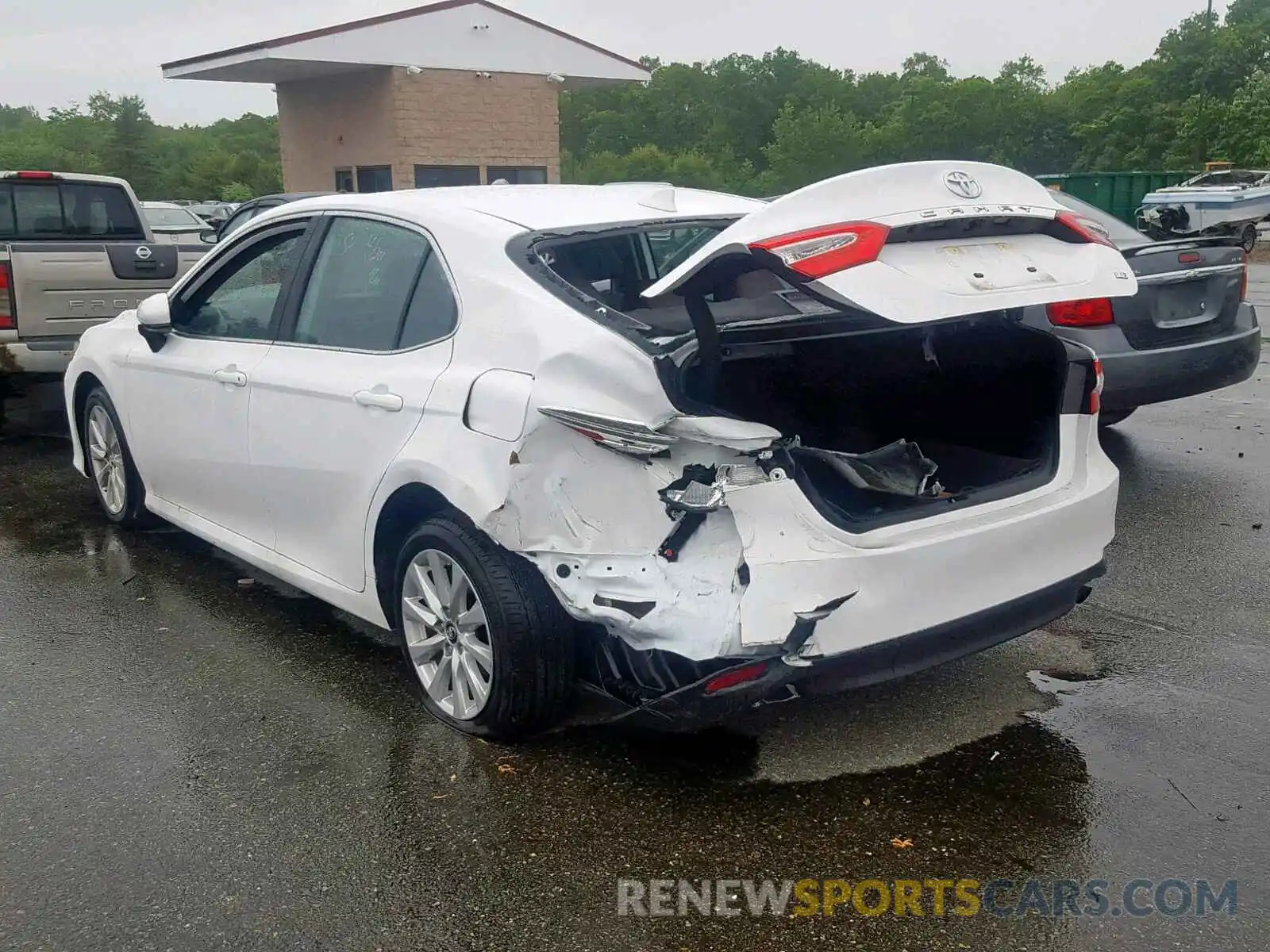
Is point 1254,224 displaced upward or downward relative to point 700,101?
downward

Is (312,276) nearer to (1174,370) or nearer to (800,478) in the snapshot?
(800,478)

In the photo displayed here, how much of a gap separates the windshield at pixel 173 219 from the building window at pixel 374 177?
310cm

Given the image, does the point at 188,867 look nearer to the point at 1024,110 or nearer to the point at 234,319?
the point at 234,319

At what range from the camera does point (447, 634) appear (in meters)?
3.67

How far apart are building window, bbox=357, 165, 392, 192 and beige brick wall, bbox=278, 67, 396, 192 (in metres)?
0.09

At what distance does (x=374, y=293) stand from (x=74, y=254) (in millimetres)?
5378

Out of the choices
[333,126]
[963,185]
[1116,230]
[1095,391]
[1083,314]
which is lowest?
[1083,314]

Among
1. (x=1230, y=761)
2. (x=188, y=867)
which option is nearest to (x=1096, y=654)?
(x=1230, y=761)

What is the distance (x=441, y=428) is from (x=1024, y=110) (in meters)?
71.6

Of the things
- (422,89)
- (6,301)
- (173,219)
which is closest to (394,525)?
(6,301)

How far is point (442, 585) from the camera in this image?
364 cm

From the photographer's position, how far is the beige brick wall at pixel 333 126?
→ 2169cm

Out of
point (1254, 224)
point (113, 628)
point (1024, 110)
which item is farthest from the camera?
point (1024, 110)

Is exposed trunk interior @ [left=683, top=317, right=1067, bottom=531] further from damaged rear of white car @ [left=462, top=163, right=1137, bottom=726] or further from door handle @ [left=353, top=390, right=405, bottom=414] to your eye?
door handle @ [left=353, top=390, right=405, bottom=414]
